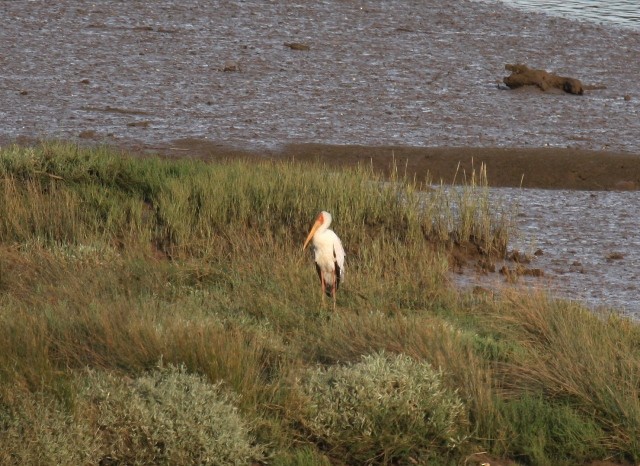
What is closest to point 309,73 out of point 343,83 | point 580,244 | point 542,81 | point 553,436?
point 343,83

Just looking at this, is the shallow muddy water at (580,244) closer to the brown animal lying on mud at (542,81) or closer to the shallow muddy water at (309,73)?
the shallow muddy water at (309,73)

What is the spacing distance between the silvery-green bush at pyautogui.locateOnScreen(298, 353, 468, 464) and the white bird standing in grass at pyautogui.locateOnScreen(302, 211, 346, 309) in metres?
2.05

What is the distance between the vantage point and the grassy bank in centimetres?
600

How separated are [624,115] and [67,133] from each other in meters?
6.67

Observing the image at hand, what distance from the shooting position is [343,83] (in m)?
16.1

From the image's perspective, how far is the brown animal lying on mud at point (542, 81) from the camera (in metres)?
16.0

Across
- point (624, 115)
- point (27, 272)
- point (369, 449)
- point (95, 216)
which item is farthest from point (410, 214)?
point (624, 115)

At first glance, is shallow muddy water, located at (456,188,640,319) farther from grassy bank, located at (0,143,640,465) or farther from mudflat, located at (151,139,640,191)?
grassy bank, located at (0,143,640,465)

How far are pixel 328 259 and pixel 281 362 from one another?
1772mm

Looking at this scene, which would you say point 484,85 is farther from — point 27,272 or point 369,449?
point 369,449

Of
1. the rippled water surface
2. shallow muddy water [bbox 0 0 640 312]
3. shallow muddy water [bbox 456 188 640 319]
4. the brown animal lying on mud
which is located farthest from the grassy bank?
the rippled water surface

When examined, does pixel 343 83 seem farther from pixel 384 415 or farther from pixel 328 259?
pixel 384 415

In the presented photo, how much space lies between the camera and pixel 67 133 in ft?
43.1

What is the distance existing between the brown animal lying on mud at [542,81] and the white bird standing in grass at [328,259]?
8.02 m
